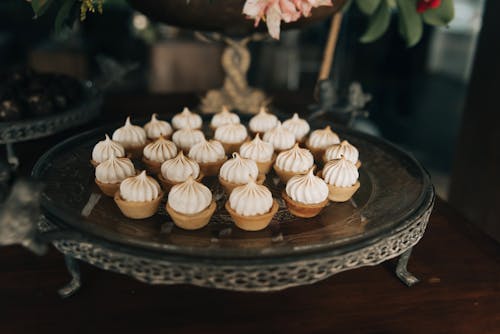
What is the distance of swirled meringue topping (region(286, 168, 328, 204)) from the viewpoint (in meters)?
1.00

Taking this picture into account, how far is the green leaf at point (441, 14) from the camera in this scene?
57.2 inches

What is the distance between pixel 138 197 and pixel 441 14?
1107 millimetres

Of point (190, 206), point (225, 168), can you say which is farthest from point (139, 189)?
point (225, 168)

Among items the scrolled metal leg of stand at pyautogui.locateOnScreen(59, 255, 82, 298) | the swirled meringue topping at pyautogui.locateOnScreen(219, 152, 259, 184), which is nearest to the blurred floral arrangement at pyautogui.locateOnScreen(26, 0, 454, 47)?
the swirled meringue topping at pyautogui.locateOnScreen(219, 152, 259, 184)

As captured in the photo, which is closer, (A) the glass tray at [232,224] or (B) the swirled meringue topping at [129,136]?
(A) the glass tray at [232,224]

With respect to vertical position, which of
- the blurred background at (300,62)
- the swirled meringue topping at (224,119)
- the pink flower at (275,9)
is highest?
A: the pink flower at (275,9)

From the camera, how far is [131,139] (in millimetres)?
1279

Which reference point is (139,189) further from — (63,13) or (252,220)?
(63,13)

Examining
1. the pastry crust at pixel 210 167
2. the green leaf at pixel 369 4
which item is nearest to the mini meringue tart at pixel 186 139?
the pastry crust at pixel 210 167

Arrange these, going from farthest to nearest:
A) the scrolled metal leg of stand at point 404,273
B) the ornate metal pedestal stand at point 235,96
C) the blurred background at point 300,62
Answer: the blurred background at point 300,62
the ornate metal pedestal stand at point 235,96
the scrolled metal leg of stand at point 404,273

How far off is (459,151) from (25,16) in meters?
5.26

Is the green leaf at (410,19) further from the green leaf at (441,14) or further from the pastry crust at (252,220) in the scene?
the pastry crust at (252,220)

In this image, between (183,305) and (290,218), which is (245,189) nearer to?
(290,218)

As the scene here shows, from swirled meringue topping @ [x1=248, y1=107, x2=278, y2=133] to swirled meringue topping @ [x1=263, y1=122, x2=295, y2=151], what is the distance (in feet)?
0.34
